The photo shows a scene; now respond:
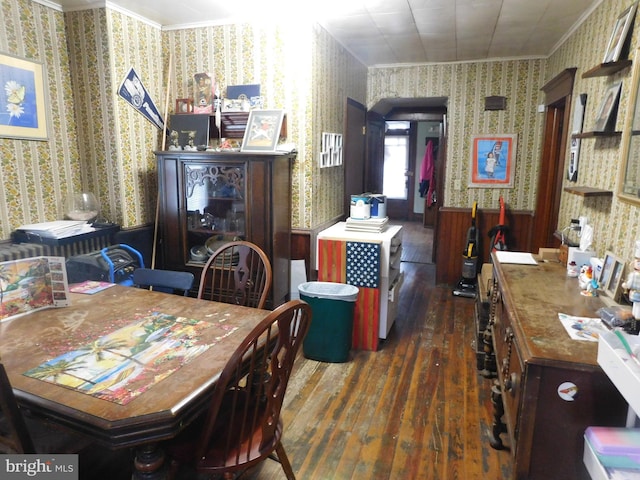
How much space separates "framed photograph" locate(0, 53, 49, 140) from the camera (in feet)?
9.29

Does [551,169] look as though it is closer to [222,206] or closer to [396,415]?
[396,415]

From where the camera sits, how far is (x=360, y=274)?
3199 mm

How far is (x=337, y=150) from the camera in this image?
4.11m

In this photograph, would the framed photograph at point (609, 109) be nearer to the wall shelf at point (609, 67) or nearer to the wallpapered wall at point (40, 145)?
the wall shelf at point (609, 67)

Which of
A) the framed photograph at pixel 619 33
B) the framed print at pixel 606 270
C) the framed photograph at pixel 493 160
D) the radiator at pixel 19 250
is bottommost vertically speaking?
the radiator at pixel 19 250

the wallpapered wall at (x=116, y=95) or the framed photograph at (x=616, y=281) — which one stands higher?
the wallpapered wall at (x=116, y=95)

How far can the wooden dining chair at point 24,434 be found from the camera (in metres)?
1.15

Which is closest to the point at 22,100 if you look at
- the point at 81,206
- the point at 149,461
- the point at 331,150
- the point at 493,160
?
the point at 81,206

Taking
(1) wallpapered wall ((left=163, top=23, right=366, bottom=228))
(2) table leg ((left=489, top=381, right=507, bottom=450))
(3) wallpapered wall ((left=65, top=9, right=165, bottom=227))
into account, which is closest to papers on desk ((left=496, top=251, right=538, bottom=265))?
(2) table leg ((left=489, top=381, right=507, bottom=450))

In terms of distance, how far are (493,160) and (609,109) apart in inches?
94.0

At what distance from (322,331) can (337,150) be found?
6.04 ft

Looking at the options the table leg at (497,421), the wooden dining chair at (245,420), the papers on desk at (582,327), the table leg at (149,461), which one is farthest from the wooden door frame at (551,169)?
the table leg at (149,461)

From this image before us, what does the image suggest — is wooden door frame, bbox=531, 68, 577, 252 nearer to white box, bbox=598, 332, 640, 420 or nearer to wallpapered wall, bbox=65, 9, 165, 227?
white box, bbox=598, 332, 640, 420

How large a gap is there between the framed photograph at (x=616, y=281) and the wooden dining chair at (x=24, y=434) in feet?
6.98
